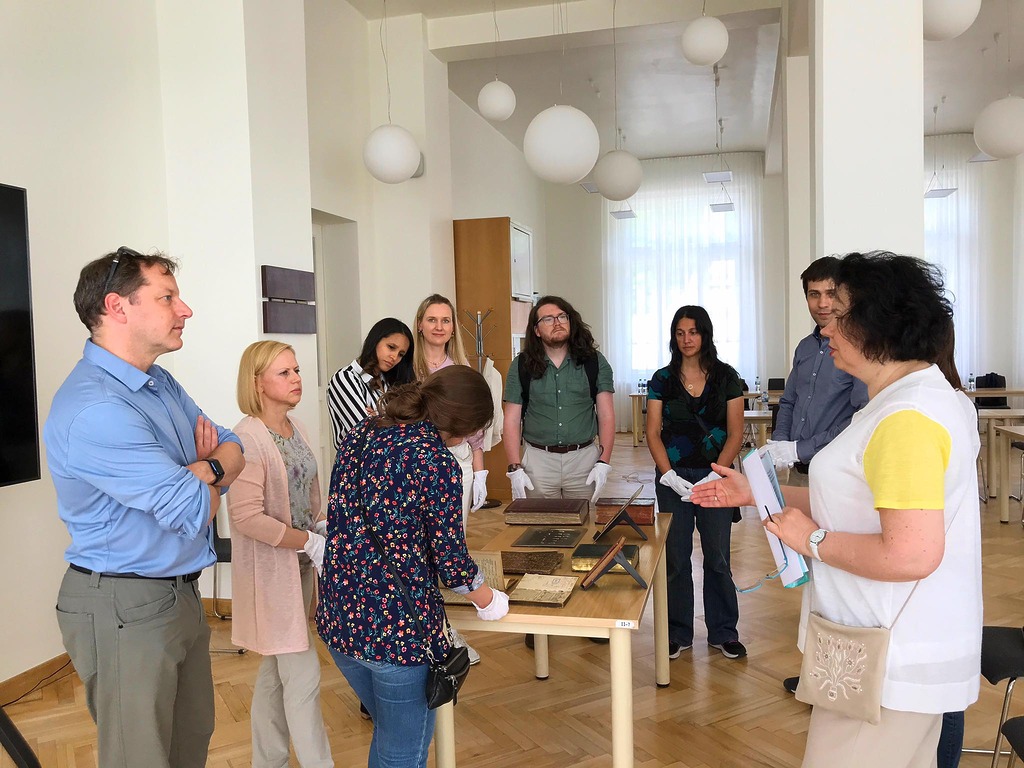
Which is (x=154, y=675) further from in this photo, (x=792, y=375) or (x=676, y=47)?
(x=676, y=47)

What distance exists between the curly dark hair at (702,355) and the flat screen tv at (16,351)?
2578mm

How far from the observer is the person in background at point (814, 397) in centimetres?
293

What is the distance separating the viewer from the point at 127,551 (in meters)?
1.84

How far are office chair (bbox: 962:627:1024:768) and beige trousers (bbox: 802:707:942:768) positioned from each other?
75 cm

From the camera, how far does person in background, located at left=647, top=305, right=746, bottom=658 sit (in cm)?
358

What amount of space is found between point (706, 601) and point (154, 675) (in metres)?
2.56

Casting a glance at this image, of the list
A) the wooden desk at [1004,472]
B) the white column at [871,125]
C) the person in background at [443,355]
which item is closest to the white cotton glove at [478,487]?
the person in background at [443,355]

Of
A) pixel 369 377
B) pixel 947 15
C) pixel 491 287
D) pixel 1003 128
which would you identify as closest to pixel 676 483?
pixel 369 377

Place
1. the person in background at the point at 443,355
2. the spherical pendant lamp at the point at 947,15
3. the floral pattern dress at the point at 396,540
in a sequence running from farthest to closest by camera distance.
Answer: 1. the spherical pendant lamp at the point at 947,15
2. the person in background at the point at 443,355
3. the floral pattern dress at the point at 396,540

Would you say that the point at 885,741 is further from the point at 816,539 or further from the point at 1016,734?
the point at 1016,734

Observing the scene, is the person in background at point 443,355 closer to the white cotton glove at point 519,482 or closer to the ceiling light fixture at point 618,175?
the white cotton glove at point 519,482

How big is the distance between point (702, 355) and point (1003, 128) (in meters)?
3.98

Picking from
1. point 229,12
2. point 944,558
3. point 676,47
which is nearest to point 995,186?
point 676,47

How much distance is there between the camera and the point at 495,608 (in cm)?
210
